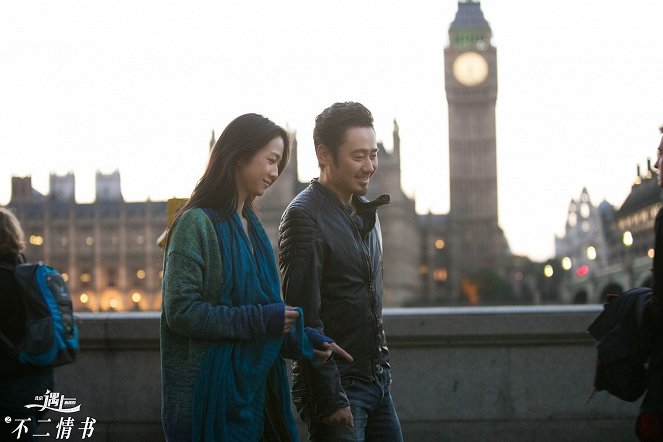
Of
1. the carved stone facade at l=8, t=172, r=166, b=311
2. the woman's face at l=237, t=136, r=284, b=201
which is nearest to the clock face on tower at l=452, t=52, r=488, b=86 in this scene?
the carved stone facade at l=8, t=172, r=166, b=311

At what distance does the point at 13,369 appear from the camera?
14.2 feet

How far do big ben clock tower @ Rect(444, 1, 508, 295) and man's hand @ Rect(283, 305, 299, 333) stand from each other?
327 feet

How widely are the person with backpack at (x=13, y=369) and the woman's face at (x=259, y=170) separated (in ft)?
4.78

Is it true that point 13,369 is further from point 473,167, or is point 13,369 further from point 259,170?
point 473,167

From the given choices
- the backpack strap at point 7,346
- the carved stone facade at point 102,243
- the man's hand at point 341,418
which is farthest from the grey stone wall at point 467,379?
the carved stone facade at point 102,243

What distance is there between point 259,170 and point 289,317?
57 centimetres

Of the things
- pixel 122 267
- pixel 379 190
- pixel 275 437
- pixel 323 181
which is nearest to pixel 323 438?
pixel 275 437

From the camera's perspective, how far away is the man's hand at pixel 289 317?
3367 mm

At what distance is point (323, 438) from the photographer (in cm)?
360

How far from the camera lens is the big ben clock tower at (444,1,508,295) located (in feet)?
338

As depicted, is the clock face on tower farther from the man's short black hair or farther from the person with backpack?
the man's short black hair

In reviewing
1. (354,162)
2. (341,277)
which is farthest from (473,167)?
(341,277)

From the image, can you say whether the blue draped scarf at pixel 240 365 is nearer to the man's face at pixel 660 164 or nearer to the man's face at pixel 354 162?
the man's face at pixel 354 162

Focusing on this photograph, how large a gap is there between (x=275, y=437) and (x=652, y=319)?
155 cm
